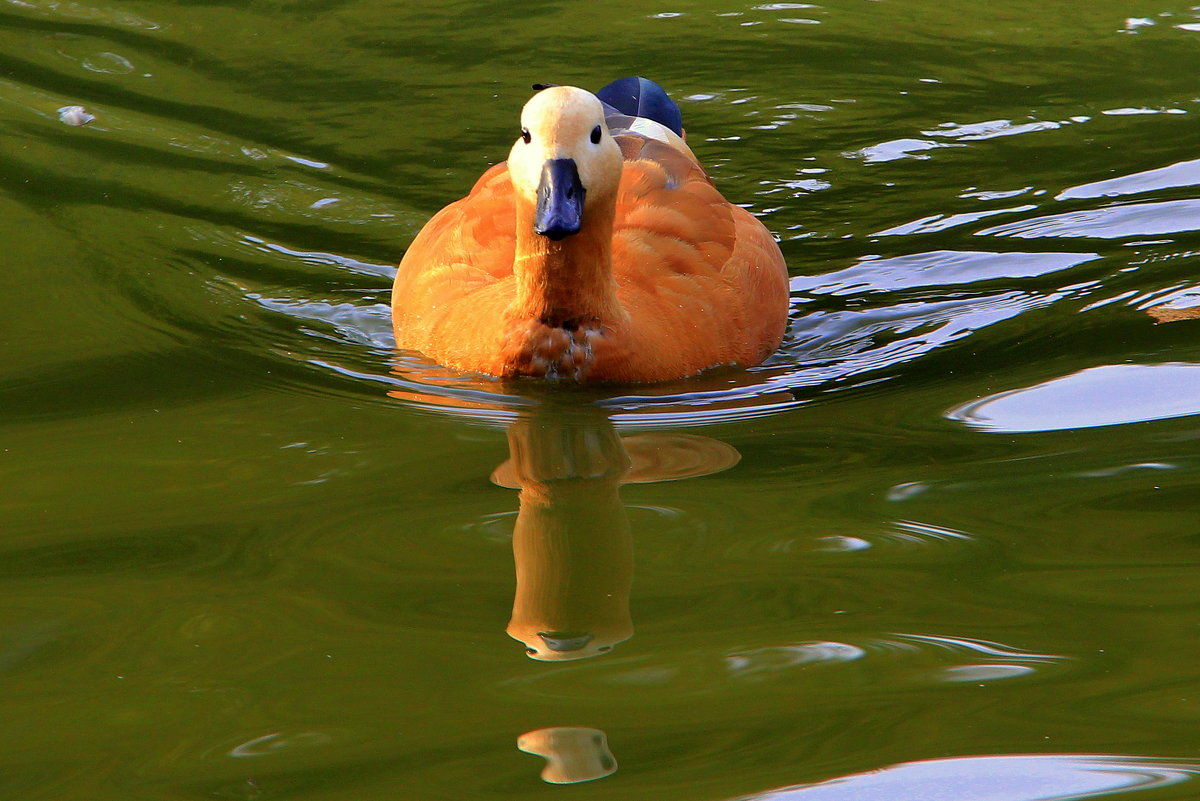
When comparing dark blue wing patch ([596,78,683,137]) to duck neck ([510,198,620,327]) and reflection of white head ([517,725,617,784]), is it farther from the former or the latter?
reflection of white head ([517,725,617,784])

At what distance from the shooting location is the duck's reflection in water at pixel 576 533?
3031mm

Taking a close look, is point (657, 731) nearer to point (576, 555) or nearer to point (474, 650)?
point (474, 650)

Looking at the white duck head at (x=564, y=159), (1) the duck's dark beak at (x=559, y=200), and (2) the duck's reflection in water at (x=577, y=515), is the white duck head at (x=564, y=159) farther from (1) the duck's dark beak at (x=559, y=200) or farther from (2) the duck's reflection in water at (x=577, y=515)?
(2) the duck's reflection in water at (x=577, y=515)

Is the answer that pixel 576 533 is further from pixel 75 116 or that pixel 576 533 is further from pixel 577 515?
pixel 75 116

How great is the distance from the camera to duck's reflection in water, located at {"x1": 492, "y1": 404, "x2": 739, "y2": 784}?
3.03 meters

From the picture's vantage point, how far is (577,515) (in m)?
4.16

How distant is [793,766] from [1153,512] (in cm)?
162

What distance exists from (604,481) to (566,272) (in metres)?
1.21

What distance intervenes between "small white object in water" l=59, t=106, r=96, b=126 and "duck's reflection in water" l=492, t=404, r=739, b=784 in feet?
14.5

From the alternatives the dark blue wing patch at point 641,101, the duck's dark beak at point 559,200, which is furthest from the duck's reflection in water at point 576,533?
the dark blue wing patch at point 641,101

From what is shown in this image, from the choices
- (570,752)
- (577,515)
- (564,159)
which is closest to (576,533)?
(577,515)

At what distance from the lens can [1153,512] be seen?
159 inches

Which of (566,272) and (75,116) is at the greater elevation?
(75,116)

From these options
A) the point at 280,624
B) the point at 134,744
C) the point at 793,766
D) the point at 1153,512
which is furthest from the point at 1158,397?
the point at 134,744
